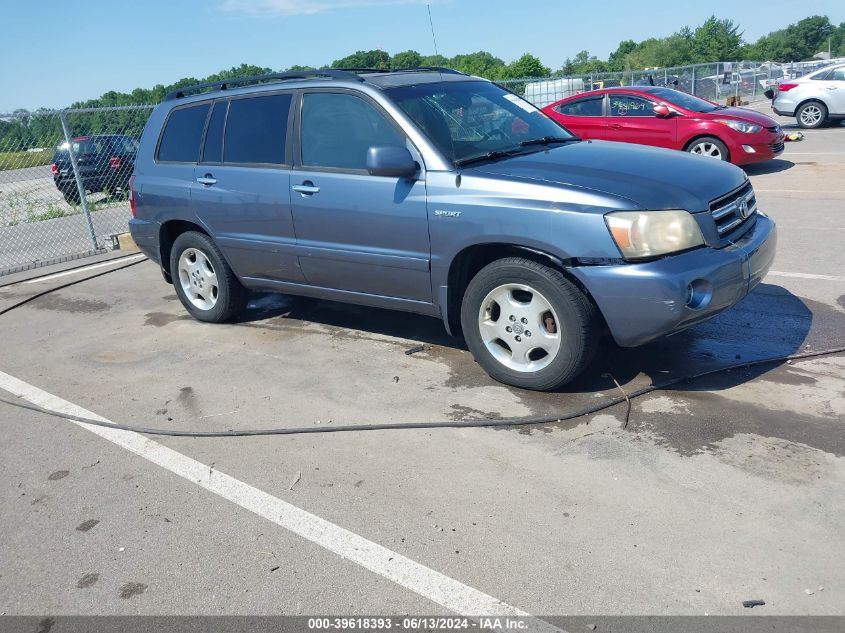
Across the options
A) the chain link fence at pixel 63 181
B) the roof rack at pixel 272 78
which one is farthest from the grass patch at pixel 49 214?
the roof rack at pixel 272 78

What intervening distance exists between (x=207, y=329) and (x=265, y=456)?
2684mm

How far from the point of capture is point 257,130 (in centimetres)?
570

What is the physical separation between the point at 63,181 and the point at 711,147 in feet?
33.7

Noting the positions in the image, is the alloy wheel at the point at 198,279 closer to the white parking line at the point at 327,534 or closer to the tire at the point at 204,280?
the tire at the point at 204,280

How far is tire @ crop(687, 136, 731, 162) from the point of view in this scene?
1243 cm

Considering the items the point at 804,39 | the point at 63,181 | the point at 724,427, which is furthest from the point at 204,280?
the point at 804,39

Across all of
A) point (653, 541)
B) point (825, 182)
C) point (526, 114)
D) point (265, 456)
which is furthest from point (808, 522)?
point (825, 182)

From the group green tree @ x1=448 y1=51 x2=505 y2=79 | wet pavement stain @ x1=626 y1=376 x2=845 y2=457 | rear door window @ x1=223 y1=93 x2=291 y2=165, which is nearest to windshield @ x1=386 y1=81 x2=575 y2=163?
rear door window @ x1=223 y1=93 x2=291 y2=165

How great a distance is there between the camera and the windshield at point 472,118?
485cm

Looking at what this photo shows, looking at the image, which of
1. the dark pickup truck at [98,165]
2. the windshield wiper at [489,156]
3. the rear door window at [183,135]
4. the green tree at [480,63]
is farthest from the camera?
the green tree at [480,63]

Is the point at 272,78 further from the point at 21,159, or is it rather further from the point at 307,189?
the point at 21,159

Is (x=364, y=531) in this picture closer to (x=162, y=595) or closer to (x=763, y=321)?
(x=162, y=595)

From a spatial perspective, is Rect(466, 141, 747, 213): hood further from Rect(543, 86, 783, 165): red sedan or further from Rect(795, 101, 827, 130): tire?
Rect(795, 101, 827, 130): tire

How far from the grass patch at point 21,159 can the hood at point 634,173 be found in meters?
8.04
